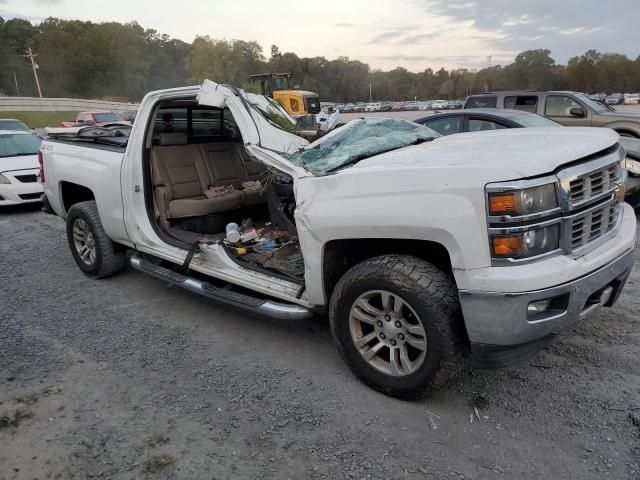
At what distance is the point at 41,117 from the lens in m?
52.2

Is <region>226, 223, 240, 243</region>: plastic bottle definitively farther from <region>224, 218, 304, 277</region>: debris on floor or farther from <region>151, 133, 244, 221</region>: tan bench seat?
<region>151, 133, 244, 221</region>: tan bench seat

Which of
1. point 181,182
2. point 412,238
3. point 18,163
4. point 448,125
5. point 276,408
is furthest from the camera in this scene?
point 18,163

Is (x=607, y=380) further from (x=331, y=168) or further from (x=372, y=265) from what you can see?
(x=331, y=168)

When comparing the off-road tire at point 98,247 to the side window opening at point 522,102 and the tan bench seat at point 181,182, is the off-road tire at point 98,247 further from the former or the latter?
the side window opening at point 522,102

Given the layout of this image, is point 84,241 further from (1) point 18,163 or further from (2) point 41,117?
(2) point 41,117

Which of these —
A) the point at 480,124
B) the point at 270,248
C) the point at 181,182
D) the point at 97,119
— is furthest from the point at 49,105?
the point at 270,248

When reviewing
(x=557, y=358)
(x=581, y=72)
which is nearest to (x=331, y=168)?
(x=557, y=358)

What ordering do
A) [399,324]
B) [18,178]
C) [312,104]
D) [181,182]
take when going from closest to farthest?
[399,324] < [181,182] < [18,178] < [312,104]

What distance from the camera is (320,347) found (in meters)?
3.74

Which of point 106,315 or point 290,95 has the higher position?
point 290,95

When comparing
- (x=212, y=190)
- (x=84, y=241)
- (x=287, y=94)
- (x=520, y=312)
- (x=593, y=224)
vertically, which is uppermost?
(x=287, y=94)

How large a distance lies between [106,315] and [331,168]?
8.68ft

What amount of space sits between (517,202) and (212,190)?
3.35m

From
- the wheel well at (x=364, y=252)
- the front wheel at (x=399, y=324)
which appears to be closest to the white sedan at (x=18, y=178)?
the wheel well at (x=364, y=252)
